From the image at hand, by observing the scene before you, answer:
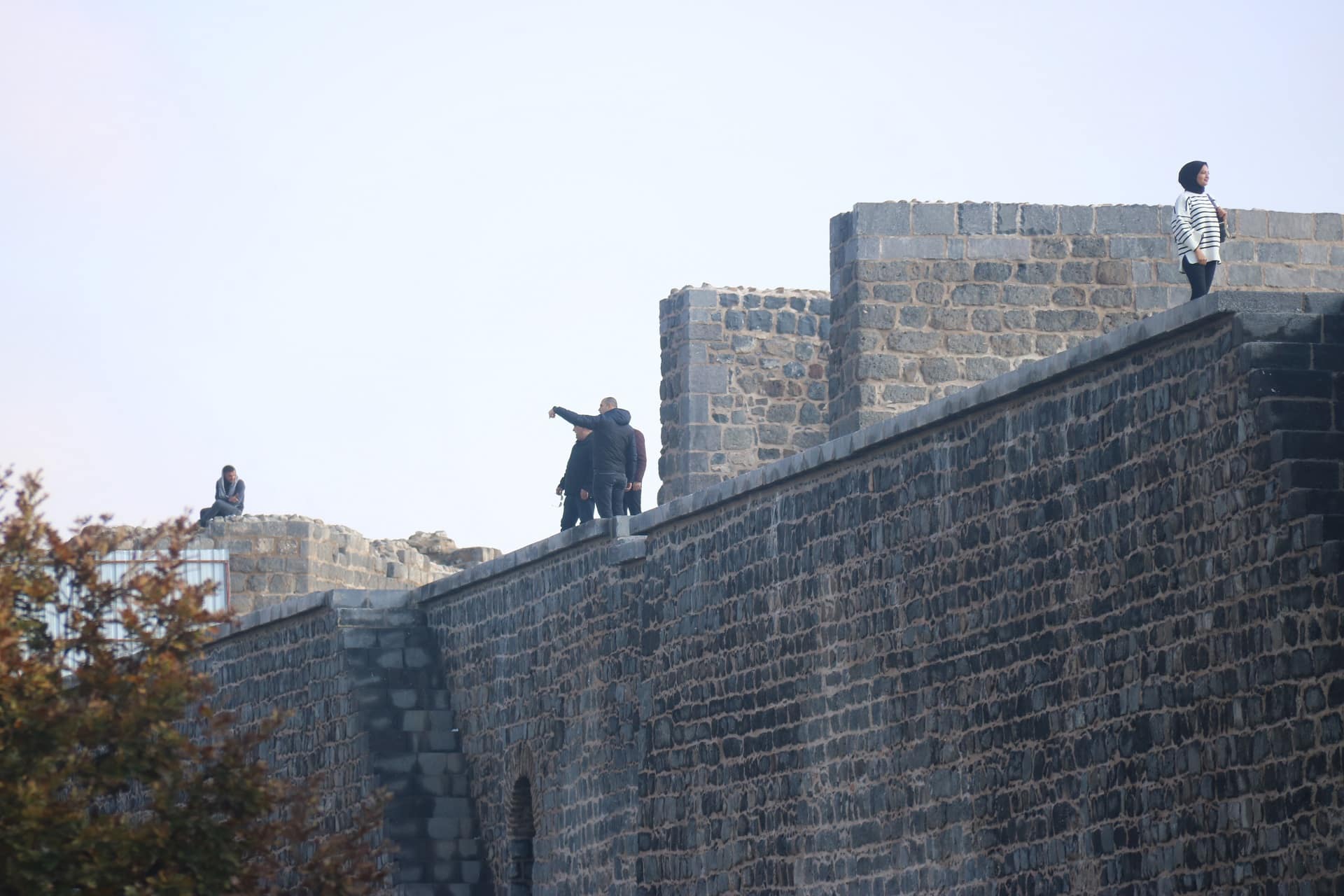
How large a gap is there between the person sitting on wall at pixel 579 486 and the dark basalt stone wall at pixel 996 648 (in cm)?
55

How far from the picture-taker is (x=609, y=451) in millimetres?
22031

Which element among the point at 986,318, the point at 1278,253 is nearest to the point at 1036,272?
the point at 986,318

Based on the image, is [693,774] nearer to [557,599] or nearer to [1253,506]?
[557,599]

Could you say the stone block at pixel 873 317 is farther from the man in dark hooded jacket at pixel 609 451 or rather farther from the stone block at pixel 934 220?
the man in dark hooded jacket at pixel 609 451

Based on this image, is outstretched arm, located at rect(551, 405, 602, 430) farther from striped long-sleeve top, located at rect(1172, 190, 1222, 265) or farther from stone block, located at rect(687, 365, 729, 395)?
striped long-sleeve top, located at rect(1172, 190, 1222, 265)

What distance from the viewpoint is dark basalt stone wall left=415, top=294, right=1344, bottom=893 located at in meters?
13.3

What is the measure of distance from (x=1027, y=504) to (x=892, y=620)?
1720 mm

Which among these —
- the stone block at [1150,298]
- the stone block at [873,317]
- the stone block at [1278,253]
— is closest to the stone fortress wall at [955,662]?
the stone block at [873,317]

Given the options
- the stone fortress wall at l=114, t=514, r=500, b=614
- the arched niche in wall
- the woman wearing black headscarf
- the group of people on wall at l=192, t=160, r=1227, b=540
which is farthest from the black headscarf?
the stone fortress wall at l=114, t=514, r=500, b=614

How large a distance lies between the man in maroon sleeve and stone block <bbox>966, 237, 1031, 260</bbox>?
298 centimetres

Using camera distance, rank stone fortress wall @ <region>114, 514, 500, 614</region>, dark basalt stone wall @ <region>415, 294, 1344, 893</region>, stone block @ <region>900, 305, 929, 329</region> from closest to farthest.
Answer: dark basalt stone wall @ <region>415, 294, 1344, 893</region> → stone block @ <region>900, 305, 929, 329</region> → stone fortress wall @ <region>114, 514, 500, 614</region>

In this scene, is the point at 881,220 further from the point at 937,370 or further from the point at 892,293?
the point at 937,370

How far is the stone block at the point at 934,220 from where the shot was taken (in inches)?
848

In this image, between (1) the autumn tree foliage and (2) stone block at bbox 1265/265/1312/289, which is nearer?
(1) the autumn tree foliage
